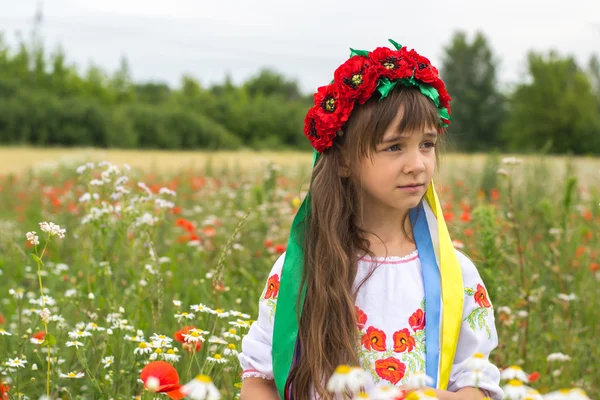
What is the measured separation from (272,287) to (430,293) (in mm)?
411

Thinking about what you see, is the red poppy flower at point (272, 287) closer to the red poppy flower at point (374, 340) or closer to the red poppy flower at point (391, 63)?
the red poppy flower at point (374, 340)

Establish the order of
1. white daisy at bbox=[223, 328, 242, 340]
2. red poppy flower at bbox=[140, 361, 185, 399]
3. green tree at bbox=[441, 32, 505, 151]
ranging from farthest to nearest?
green tree at bbox=[441, 32, 505, 151] → white daisy at bbox=[223, 328, 242, 340] → red poppy flower at bbox=[140, 361, 185, 399]

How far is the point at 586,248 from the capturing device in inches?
175

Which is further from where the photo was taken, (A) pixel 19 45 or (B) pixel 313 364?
(A) pixel 19 45

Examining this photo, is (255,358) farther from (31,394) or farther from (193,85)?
(193,85)

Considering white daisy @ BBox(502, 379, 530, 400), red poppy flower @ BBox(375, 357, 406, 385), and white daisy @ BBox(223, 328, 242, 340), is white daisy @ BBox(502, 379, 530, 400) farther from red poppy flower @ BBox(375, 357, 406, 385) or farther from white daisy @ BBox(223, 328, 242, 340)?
white daisy @ BBox(223, 328, 242, 340)

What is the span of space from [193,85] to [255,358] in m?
49.2

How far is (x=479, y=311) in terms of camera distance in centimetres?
193

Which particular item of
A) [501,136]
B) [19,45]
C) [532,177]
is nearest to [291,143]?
[19,45]

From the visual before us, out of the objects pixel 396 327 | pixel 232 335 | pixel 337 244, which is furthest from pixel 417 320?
pixel 232 335

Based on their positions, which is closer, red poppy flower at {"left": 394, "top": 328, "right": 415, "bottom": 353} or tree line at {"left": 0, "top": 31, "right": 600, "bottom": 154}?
red poppy flower at {"left": 394, "top": 328, "right": 415, "bottom": 353}

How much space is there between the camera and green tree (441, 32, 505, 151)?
51344mm

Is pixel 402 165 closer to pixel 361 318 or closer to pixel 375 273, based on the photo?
pixel 375 273

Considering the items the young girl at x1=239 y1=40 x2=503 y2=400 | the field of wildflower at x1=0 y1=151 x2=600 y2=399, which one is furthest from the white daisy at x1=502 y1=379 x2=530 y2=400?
the young girl at x1=239 y1=40 x2=503 y2=400
